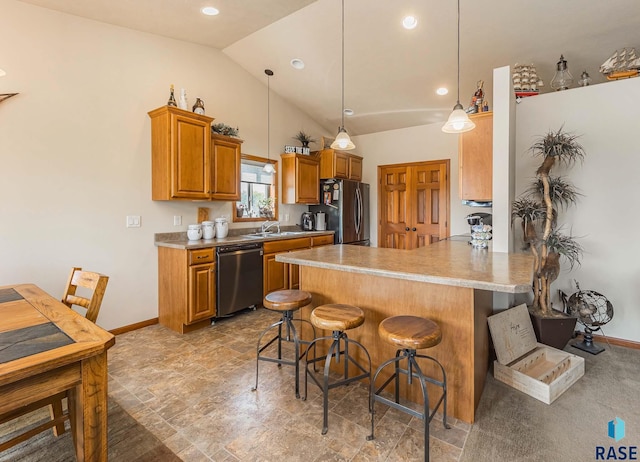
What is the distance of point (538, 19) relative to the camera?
2.86m

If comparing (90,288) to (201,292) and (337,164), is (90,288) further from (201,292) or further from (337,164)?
(337,164)

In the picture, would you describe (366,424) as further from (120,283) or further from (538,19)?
(538,19)

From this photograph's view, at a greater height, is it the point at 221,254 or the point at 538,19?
the point at 538,19

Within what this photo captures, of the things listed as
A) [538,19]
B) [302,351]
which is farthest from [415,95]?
[302,351]

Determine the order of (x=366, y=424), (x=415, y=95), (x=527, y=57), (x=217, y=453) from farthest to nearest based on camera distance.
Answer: (x=415, y=95), (x=527, y=57), (x=366, y=424), (x=217, y=453)

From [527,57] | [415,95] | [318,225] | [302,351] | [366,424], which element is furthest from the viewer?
[318,225]

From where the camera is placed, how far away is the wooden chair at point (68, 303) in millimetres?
1489

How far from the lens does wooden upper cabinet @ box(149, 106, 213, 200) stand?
331 cm

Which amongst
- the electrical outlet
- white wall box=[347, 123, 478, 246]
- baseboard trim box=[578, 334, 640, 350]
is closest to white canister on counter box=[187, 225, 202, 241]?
the electrical outlet

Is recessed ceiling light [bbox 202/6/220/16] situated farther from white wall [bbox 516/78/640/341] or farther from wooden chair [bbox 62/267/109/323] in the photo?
white wall [bbox 516/78/640/341]

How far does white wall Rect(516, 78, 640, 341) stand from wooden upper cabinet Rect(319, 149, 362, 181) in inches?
113

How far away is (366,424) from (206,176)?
9.83ft

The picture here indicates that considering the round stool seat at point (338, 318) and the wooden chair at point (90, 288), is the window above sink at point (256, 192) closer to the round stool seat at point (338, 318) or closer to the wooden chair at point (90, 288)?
the wooden chair at point (90, 288)

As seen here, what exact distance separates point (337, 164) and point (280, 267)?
2.07m
